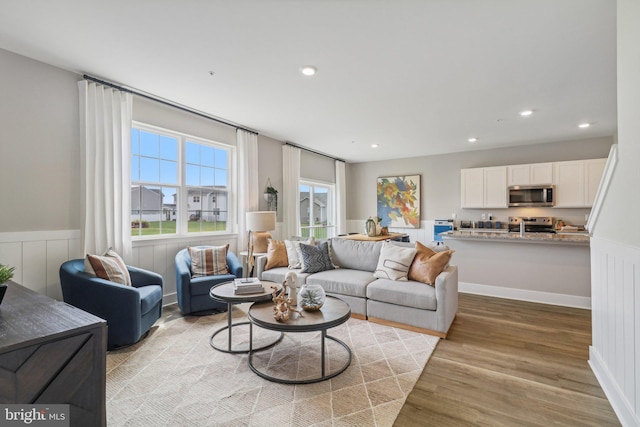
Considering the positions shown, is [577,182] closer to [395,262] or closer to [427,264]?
[427,264]

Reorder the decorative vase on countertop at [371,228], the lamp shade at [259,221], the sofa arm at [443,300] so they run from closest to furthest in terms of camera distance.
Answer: the sofa arm at [443,300]
the lamp shade at [259,221]
the decorative vase on countertop at [371,228]

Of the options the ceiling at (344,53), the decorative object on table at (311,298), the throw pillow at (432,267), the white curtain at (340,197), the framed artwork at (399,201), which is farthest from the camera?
the white curtain at (340,197)

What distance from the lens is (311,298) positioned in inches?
95.0

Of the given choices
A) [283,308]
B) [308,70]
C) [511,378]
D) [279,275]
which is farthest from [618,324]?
[279,275]

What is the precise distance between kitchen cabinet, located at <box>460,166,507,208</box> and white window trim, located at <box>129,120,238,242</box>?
192 inches

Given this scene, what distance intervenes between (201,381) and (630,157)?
314 cm

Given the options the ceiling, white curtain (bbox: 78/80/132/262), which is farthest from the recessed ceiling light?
white curtain (bbox: 78/80/132/262)

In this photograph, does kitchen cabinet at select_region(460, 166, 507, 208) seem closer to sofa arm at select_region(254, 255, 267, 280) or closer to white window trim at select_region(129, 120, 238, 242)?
sofa arm at select_region(254, 255, 267, 280)

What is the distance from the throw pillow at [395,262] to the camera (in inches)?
135

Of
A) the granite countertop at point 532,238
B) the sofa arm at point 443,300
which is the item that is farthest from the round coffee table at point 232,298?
the granite countertop at point 532,238

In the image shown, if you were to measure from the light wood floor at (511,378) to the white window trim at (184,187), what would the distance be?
135 inches

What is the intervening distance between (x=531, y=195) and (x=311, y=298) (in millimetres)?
5571

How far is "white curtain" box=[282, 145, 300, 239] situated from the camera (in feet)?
19.0

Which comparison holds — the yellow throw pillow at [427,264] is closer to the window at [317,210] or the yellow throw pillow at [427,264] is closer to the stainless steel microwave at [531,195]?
the window at [317,210]
